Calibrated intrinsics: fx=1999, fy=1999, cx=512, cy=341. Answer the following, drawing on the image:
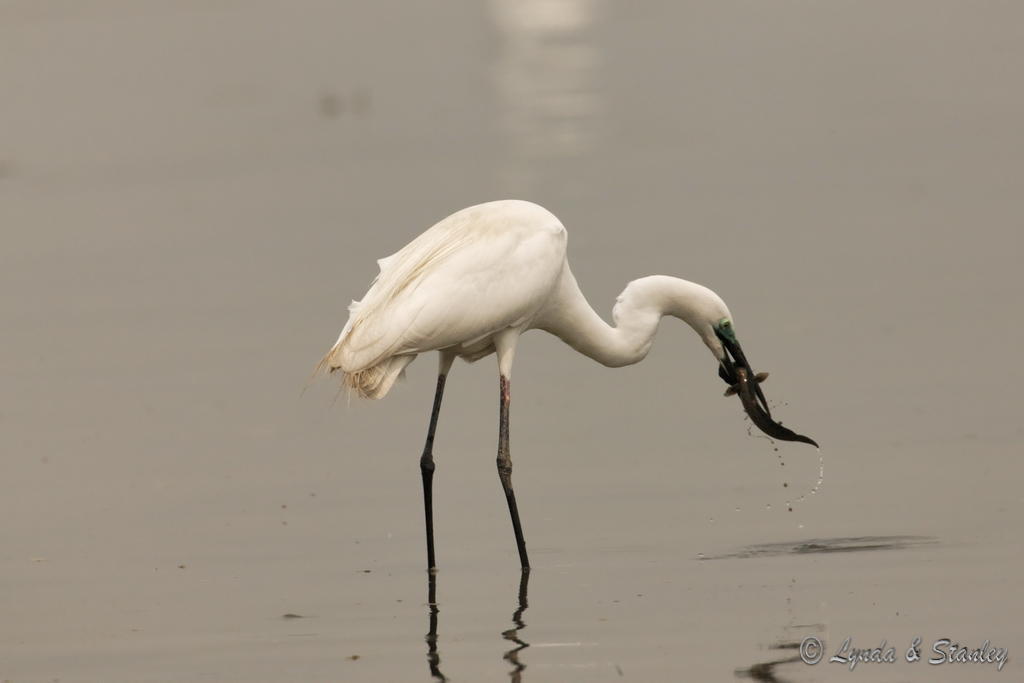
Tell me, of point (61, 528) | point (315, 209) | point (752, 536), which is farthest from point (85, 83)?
point (752, 536)

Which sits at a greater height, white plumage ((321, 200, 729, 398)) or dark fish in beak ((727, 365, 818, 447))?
white plumage ((321, 200, 729, 398))

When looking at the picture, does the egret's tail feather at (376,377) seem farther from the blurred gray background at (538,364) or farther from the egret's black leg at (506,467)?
the blurred gray background at (538,364)

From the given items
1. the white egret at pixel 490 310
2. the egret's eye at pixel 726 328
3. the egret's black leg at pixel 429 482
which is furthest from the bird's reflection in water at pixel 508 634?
the egret's eye at pixel 726 328

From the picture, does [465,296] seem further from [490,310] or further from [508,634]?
[508,634]

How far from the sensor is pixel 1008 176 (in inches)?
656

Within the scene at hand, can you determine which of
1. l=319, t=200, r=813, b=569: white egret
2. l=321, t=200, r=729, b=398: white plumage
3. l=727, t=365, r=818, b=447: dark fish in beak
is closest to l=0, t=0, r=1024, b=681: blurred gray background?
l=727, t=365, r=818, b=447: dark fish in beak

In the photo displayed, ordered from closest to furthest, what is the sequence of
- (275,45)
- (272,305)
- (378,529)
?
(378,529) → (272,305) → (275,45)

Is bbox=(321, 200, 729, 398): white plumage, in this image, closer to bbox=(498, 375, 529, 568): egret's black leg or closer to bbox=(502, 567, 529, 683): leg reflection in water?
bbox=(498, 375, 529, 568): egret's black leg

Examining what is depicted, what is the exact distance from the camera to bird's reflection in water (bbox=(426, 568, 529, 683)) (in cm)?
774

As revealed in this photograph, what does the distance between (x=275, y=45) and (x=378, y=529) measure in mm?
18073

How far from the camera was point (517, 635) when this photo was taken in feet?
26.9

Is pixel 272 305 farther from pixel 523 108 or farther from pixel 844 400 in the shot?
pixel 523 108

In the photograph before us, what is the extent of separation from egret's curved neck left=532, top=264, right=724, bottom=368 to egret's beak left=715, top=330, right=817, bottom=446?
0.08 m

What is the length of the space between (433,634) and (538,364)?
15.8 ft
